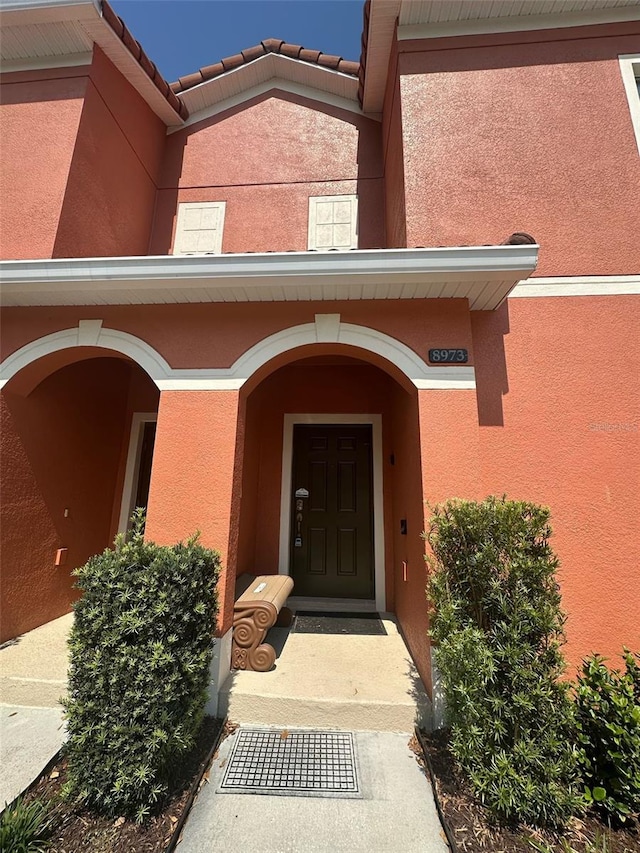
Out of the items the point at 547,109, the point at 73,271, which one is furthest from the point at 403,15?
the point at 73,271

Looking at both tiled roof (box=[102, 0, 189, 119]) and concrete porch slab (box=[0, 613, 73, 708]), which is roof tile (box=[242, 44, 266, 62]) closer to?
tiled roof (box=[102, 0, 189, 119])

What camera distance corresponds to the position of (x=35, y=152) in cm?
420

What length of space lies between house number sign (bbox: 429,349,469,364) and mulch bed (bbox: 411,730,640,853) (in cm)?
293

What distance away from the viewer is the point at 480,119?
4.12 metres

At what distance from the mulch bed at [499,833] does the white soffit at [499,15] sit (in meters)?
7.14

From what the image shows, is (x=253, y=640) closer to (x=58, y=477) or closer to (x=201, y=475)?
(x=201, y=475)

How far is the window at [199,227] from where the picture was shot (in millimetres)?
5473

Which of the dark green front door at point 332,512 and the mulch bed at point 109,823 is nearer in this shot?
the mulch bed at point 109,823

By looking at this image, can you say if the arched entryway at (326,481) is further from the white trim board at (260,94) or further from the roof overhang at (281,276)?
the white trim board at (260,94)

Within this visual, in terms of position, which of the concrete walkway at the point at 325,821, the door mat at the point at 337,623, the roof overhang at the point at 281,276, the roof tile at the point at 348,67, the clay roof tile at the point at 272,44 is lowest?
the concrete walkway at the point at 325,821

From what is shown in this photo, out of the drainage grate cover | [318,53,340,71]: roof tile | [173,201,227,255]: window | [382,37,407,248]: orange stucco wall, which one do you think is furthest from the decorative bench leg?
[318,53,340,71]: roof tile

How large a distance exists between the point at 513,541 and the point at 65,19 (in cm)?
712

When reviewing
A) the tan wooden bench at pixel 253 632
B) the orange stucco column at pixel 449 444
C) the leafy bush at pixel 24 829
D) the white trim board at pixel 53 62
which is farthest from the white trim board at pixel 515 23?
the leafy bush at pixel 24 829

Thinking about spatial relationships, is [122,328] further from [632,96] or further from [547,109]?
[632,96]
